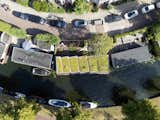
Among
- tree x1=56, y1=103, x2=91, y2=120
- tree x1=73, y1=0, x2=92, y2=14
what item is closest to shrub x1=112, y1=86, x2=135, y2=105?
tree x1=56, y1=103, x2=91, y2=120

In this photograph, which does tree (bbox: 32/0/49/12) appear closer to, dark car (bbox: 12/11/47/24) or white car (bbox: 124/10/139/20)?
dark car (bbox: 12/11/47/24)

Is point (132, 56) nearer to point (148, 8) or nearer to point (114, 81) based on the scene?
point (114, 81)

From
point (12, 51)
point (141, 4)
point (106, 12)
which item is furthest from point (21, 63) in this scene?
point (141, 4)

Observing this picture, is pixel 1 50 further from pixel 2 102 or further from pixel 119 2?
pixel 119 2

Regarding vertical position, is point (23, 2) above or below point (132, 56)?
above

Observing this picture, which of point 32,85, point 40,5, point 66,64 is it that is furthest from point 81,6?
point 32,85

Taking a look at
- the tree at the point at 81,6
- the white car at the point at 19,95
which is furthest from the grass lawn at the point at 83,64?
the white car at the point at 19,95
